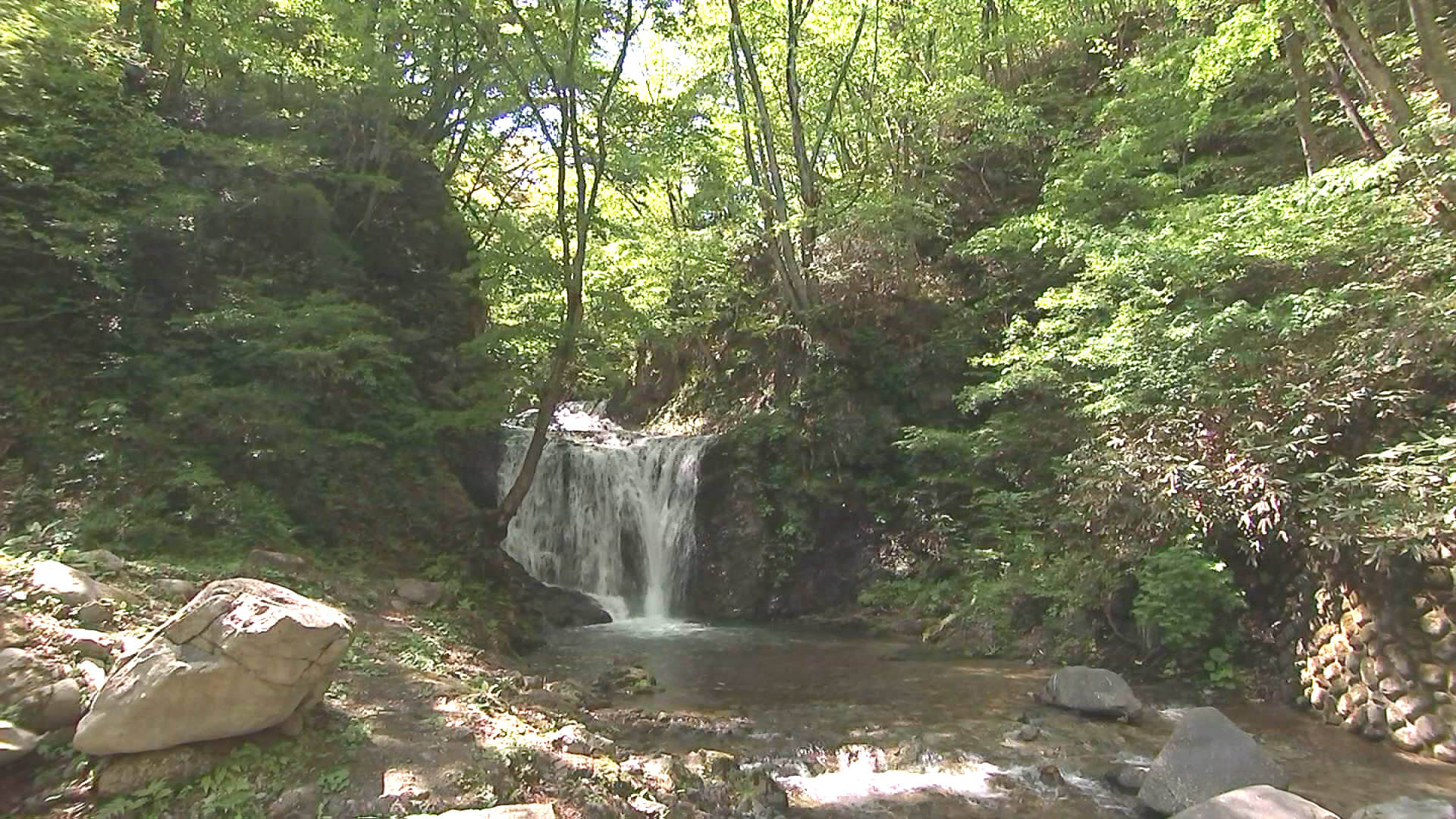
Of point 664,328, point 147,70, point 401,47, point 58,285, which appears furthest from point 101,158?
point 664,328

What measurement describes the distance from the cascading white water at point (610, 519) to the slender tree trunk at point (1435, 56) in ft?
37.5

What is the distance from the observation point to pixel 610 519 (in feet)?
50.2

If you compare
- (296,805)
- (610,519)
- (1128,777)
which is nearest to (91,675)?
(296,805)

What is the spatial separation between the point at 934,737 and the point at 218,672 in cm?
533

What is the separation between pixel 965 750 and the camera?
634 cm

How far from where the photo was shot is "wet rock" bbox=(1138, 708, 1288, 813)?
5000 millimetres

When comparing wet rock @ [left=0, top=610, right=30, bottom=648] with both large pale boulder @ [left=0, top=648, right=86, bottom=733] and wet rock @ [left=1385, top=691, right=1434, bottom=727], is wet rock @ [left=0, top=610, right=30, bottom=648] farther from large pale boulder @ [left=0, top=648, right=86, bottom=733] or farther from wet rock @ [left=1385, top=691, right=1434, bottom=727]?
wet rock @ [left=1385, top=691, right=1434, bottom=727]

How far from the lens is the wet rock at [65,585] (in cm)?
447

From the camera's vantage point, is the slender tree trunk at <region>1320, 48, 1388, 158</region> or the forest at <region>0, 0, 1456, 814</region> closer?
the forest at <region>0, 0, 1456, 814</region>

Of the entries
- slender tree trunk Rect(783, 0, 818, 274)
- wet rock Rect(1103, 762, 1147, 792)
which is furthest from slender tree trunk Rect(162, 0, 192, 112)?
wet rock Rect(1103, 762, 1147, 792)

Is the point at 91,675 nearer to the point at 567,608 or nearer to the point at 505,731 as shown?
the point at 505,731

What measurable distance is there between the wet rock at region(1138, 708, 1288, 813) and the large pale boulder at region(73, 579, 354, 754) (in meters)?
5.13

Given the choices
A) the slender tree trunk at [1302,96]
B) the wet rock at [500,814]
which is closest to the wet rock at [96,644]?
the wet rock at [500,814]

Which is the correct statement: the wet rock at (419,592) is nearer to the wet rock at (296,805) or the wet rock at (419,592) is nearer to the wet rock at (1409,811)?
the wet rock at (296,805)
